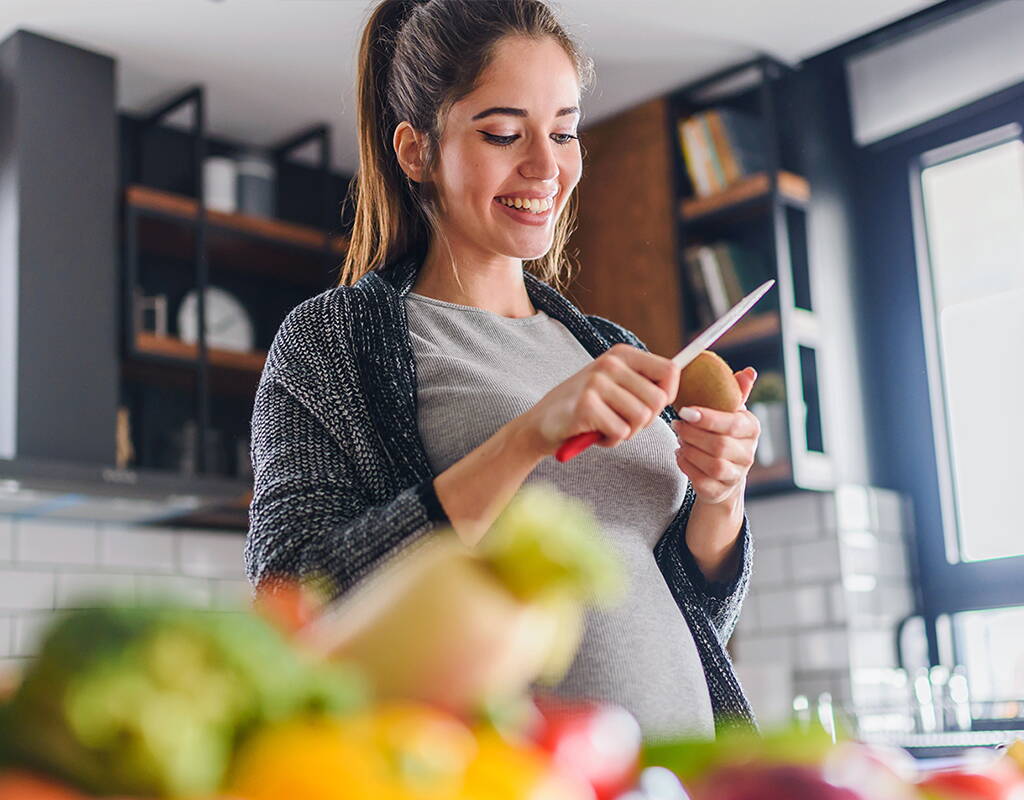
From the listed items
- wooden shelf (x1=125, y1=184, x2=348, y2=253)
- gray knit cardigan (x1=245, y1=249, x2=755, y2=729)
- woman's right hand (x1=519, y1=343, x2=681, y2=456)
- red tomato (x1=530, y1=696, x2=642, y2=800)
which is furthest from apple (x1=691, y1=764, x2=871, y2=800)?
wooden shelf (x1=125, y1=184, x2=348, y2=253)

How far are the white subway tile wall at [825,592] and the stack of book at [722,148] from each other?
996 millimetres

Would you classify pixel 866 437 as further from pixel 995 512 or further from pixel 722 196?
pixel 722 196

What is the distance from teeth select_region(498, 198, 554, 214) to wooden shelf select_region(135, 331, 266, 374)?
2659 millimetres

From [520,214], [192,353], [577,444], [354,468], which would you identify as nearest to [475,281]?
[520,214]

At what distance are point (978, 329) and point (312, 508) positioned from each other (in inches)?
127

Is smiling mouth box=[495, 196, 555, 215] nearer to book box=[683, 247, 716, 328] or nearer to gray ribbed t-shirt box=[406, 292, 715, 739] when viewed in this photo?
gray ribbed t-shirt box=[406, 292, 715, 739]

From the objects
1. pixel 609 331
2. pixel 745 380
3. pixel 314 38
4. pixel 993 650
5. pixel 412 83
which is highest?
pixel 314 38

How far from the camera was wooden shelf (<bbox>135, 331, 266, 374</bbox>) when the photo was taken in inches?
149

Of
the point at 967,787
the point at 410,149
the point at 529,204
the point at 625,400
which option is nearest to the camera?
the point at 967,787

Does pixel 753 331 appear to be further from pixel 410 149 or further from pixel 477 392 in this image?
pixel 477 392

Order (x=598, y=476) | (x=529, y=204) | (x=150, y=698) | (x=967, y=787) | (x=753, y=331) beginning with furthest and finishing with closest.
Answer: (x=753, y=331), (x=529, y=204), (x=598, y=476), (x=967, y=787), (x=150, y=698)

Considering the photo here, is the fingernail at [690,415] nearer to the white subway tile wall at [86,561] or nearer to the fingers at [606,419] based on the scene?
the fingers at [606,419]

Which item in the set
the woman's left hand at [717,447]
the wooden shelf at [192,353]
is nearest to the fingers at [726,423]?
the woman's left hand at [717,447]

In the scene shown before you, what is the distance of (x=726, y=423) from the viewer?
105 centimetres
